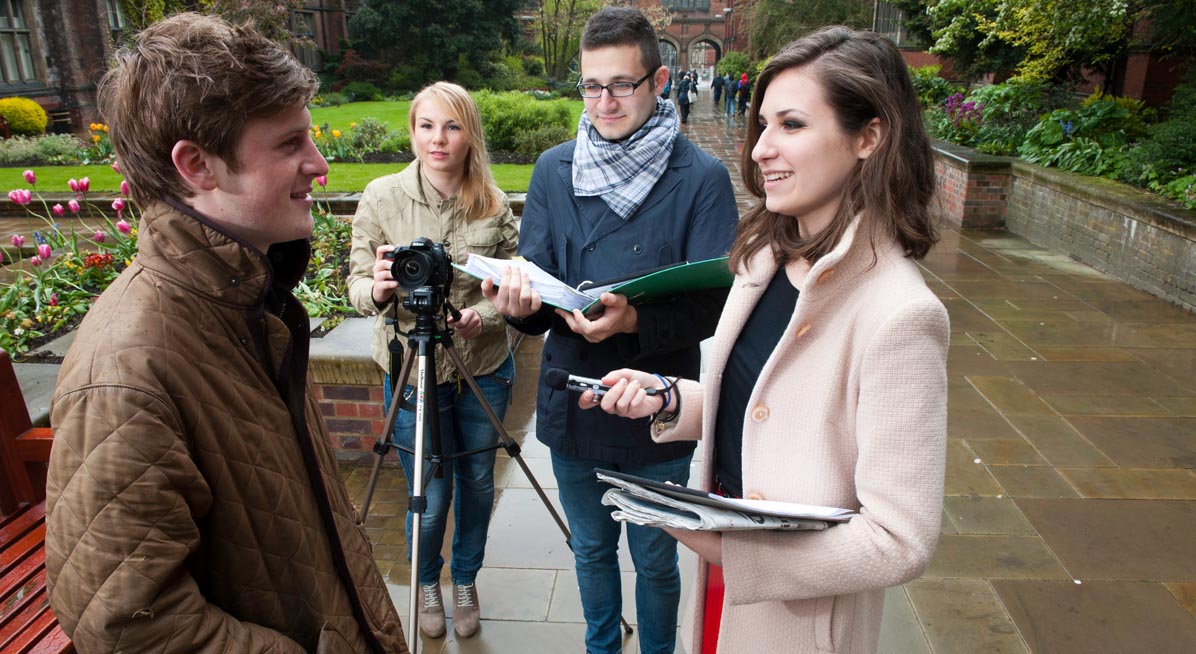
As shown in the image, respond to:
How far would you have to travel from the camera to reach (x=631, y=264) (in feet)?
7.23

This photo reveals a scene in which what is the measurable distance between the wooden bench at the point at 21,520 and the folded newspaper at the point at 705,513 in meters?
1.38

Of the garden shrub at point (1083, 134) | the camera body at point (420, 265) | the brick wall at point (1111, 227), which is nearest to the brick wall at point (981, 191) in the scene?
the brick wall at point (1111, 227)

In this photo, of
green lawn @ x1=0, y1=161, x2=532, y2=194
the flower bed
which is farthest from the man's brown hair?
green lawn @ x1=0, y1=161, x2=532, y2=194

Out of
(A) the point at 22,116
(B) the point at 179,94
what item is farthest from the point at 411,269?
(A) the point at 22,116

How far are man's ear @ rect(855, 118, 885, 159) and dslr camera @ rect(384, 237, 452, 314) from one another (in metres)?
1.24

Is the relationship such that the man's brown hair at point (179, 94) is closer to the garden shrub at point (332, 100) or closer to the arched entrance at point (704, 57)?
the garden shrub at point (332, 100)

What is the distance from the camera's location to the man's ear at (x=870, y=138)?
4.65ft

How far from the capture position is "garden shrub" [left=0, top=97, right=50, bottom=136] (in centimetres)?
1727

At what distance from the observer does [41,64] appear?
795 inches

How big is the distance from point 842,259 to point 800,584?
0.57 metres

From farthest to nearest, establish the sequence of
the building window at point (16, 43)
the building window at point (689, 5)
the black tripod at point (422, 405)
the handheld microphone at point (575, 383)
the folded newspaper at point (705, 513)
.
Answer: the building window at point (689, 5) < the building window at point (16, 43) < the black tripod at point (422, 405) < the handheld microphone at point (575, 383) < the folded newspaper at point (705, 513)

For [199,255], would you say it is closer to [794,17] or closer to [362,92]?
[794,17]

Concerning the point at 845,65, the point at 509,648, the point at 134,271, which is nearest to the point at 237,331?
the point at 134,271

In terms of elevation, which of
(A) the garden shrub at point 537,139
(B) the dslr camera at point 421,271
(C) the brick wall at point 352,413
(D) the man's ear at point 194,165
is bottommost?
(C) the brick wall at point 352,413
